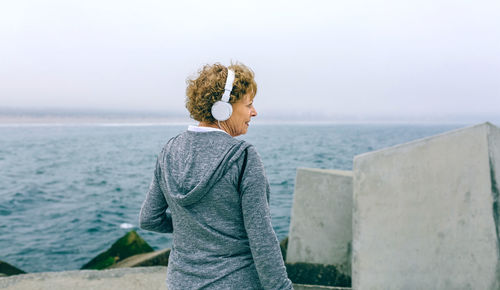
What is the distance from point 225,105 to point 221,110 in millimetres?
24

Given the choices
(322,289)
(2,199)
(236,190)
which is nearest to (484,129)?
(322,289)

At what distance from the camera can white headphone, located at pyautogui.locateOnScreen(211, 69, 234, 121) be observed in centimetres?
142

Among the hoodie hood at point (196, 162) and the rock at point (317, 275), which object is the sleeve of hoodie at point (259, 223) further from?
the rock at point (317, 275)

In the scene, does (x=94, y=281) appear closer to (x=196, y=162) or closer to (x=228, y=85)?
(x=196, y=162)

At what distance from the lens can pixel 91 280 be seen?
3756 millimetres

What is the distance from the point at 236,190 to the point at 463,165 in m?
2.54

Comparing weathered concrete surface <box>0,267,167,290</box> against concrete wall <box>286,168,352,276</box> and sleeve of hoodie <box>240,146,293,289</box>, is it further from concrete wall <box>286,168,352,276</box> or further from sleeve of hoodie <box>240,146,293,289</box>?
sleeve of hoodie <box>240,146,293,289</box>

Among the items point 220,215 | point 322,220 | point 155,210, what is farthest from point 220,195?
point 322,220

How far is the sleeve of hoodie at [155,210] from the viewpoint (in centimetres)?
164

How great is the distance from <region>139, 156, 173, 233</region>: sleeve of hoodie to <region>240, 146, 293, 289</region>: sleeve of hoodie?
455mm

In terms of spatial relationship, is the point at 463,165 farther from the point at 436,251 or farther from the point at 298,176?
the point at 298,176

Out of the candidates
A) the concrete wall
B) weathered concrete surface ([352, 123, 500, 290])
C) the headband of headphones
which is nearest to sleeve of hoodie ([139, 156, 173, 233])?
the headband of headphones

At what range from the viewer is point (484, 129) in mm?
3072

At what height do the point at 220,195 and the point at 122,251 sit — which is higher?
the point at 220,195
